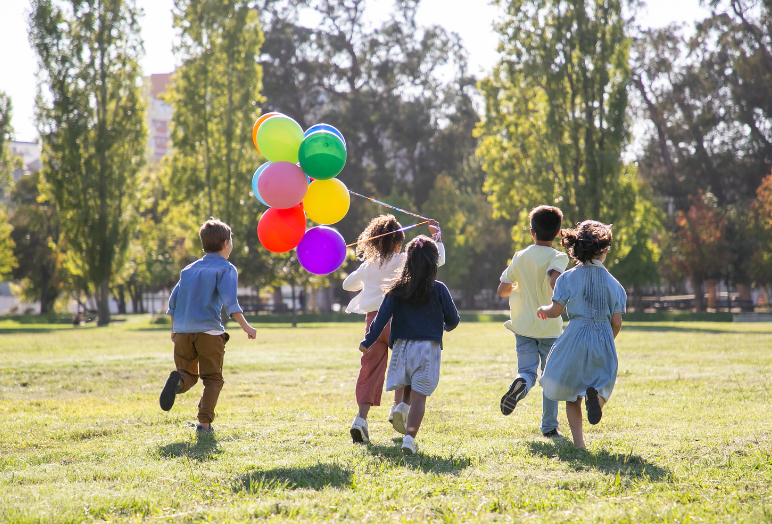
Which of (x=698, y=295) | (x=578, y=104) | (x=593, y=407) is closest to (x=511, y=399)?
(x=593, y=407)

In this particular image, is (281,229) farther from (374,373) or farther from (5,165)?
(5,165)

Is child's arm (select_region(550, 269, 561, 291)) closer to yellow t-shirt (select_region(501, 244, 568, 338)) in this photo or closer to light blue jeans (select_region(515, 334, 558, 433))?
yellow t-shirt (select_region(501, 244, 568, 338))

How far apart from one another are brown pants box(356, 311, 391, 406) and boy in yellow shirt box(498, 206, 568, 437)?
101cm

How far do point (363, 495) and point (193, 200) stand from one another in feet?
97.1

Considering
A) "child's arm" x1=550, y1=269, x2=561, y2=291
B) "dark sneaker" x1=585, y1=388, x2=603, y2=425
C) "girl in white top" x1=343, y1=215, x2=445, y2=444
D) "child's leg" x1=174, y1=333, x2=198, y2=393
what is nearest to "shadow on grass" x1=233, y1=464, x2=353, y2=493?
"girl in white top" x1=343, y1=215, x2=445, y2=444

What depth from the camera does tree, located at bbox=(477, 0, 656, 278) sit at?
89.2 ft

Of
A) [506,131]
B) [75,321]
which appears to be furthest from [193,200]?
[506,131]

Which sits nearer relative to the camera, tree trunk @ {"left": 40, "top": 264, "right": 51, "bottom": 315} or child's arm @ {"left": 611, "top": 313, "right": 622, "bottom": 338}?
child's arm @ {"left": 611, "top": 313, "right": 622, "bottom": 338}

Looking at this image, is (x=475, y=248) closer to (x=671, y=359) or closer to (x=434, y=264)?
(x=671, y=359)

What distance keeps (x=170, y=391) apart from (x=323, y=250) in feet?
6.10

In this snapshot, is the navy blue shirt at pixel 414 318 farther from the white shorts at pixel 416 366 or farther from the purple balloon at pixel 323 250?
the purple balloon at pixel 323 250


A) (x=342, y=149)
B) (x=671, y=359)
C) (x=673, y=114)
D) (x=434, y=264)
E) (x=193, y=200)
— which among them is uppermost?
(x=673, y=114)

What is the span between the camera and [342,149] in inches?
263

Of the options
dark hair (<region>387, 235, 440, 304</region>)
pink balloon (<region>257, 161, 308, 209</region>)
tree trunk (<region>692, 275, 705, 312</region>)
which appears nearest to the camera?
dark hair (<region>387, 235, 440, 304</region>)
